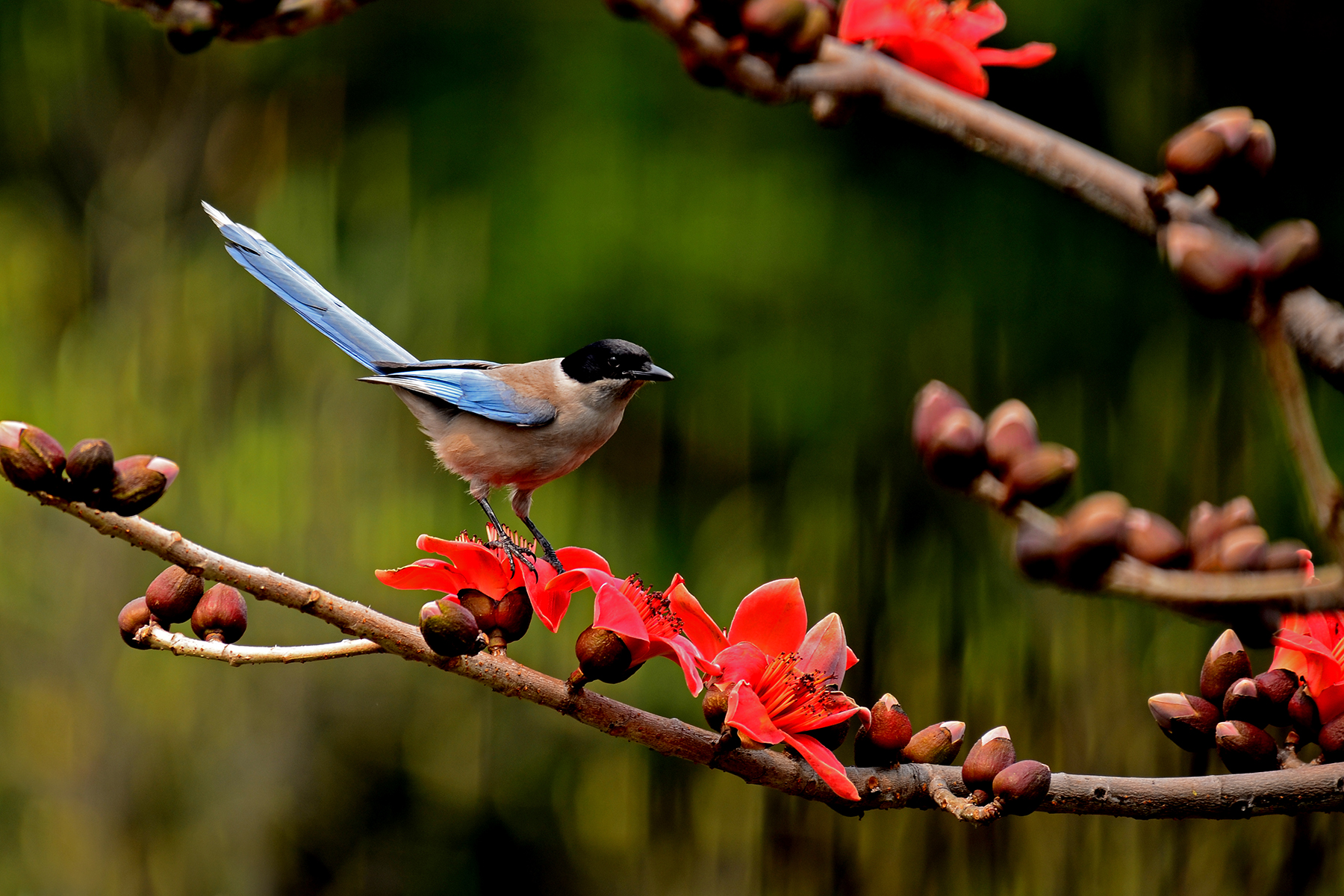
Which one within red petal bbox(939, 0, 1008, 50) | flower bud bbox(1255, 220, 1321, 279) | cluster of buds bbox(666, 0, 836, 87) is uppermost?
red petal bbox(939, 0, 1008, 50)

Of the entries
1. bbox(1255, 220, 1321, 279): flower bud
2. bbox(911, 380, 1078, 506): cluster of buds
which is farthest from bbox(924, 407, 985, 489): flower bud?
bbox(1255, 220, 1321, 279): flower bud

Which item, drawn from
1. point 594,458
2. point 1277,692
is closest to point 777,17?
point 1277,692

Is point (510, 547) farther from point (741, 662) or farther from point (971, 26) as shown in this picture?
point (971, 26)

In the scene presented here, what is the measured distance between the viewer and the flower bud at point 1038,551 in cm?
39

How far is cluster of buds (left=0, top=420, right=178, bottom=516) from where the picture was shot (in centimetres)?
55

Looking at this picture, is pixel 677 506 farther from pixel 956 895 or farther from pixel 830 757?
pixel 830 757

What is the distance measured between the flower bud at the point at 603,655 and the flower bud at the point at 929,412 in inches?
9.8

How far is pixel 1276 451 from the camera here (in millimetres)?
2111

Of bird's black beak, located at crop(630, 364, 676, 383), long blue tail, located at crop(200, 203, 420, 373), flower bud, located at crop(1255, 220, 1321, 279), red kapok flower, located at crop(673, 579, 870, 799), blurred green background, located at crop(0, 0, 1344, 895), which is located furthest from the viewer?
blurred green background, located at crop(0, 0, 1344, 895)

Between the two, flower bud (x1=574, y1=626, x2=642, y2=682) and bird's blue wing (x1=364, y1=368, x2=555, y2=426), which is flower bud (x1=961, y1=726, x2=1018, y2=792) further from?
bird's blue wing (x1=364, y1=368, x2=555, y2=426)

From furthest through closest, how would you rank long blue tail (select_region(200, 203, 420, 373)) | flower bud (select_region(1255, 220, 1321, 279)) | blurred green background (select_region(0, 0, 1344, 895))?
1. blurred green background (select_region(0, 0, 1344, 895))
2. long blue tail (select_region(200, 203, 420, 373))
3. flower bud (select_region(1255, 220, 1321, 279))

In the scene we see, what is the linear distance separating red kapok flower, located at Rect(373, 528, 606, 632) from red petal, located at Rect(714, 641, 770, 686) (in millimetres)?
100

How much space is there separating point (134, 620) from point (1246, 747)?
0.63 metres

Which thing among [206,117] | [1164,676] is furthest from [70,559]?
[1164,676]
